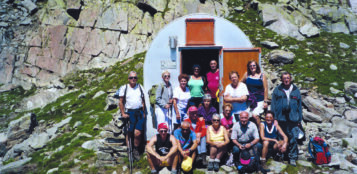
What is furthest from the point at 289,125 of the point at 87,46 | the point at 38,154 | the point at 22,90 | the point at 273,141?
the point at 22,90

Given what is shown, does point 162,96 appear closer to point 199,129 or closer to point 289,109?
point 199,129

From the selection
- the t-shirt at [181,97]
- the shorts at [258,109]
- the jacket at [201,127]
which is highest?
the t-shirt at [181,97]

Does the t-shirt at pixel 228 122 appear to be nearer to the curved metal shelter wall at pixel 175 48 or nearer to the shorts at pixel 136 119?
the curved metal shelter wall at pixel 175 48

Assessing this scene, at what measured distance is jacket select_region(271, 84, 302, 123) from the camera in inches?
263

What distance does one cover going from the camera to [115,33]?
21.2 meters

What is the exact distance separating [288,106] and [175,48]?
4001 mm

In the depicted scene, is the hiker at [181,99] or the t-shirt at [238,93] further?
the hiker at [181,99]

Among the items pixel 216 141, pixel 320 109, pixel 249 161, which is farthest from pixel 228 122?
pixel 320 109

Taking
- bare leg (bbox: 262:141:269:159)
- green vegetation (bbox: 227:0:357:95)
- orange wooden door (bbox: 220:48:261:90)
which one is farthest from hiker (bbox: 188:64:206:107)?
green vegetation (bbox: 227:0:357:95)

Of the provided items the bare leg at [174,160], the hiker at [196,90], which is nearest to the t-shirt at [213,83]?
the hiker at [196,90]

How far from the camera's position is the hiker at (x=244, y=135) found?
6293 mm

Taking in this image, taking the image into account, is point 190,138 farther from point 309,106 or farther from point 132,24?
point 132,24

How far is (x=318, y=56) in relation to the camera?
14602 millimetres

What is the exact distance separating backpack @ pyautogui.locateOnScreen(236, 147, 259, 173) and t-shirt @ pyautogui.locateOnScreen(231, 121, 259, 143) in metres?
0.28
